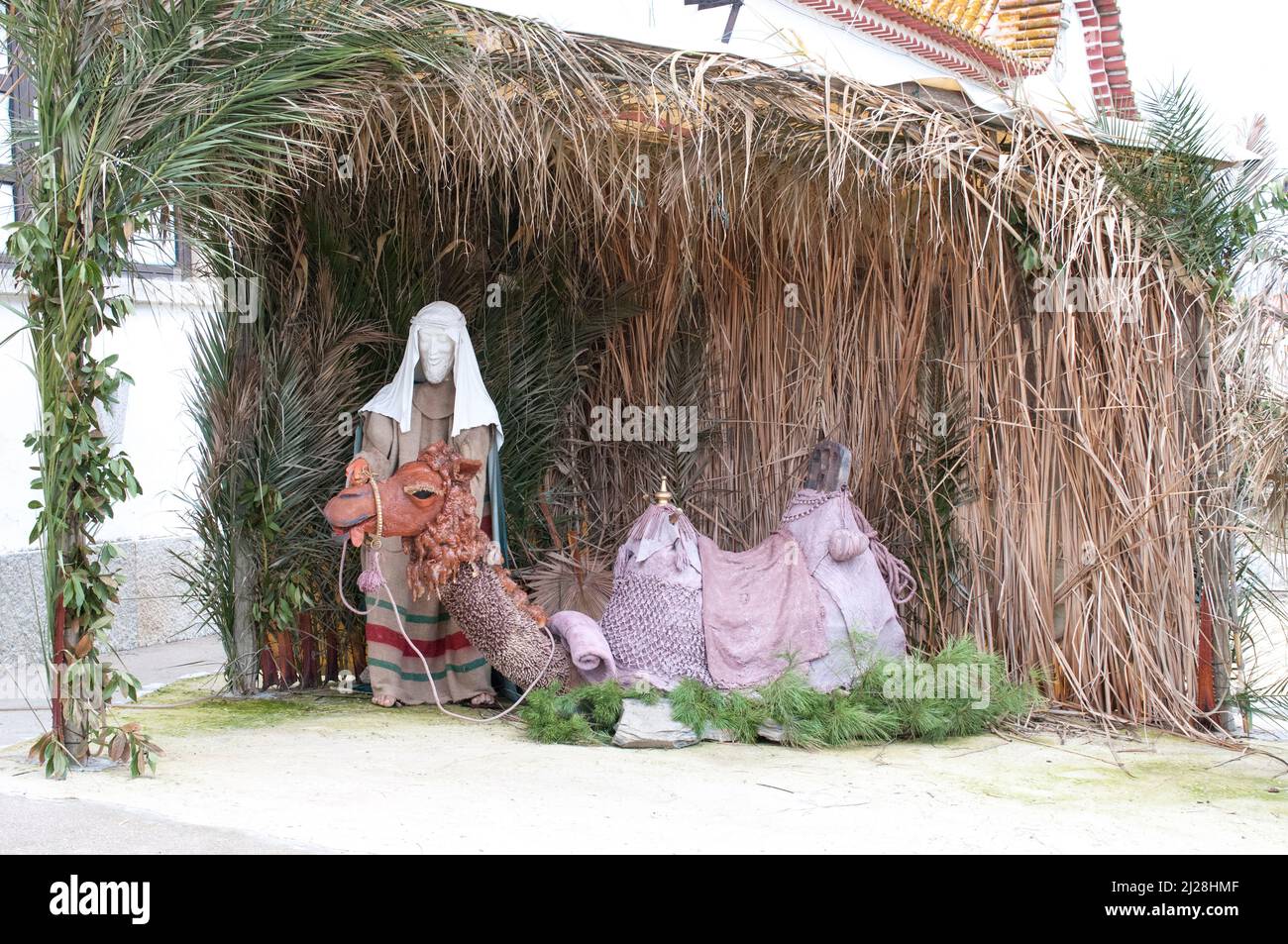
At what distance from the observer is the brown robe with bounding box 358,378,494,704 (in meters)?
5.95

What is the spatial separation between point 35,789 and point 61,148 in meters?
2.13

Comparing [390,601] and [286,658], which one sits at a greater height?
[390,601]

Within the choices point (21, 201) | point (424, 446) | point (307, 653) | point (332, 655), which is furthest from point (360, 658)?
point (21, 201)

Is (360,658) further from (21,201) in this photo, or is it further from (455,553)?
(21,201)

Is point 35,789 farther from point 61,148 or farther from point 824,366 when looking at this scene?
point 824,366

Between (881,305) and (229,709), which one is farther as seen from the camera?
(881,305)

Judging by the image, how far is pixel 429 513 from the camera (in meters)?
5.32

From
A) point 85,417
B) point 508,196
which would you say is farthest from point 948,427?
point 85,417

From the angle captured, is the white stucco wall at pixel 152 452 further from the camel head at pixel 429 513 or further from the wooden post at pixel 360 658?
the camel head at pixel 429 513

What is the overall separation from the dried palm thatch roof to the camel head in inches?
46.3

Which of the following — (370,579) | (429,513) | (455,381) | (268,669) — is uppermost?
(455,381)

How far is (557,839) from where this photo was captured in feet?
12.6

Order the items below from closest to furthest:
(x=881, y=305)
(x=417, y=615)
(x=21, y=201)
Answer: (x=417, y=615) → (x=881, y=305) → (x=21, y=201)

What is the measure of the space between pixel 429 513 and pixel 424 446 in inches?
29.5
